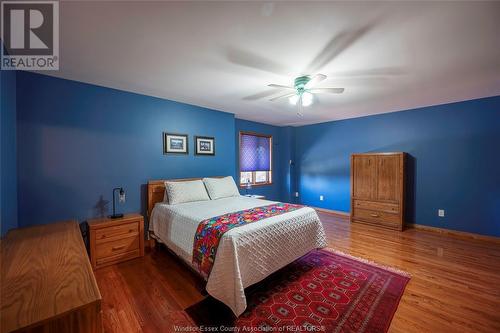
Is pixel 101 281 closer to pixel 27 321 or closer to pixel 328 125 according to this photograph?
pixel 27 321

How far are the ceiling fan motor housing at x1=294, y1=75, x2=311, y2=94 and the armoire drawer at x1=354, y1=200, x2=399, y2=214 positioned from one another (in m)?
2.98

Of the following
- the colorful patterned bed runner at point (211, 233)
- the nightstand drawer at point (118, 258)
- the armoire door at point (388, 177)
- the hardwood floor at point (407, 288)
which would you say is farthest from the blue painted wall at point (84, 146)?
the armoire door at point (388, 177)

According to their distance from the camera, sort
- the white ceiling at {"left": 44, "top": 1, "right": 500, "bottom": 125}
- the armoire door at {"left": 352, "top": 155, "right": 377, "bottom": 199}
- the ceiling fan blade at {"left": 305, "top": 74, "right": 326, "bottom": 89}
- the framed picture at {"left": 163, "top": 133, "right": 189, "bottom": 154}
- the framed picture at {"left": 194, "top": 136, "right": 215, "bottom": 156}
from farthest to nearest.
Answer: the armoire door at {"left": 352, "top": 155, "right": 377, "bottom": 199}
the framed picture at {"left": 194, "top": 136, "right": 215, "bottom": 156}
the framed picture at {"left": 163, "top": 133, "right": 189, "bottom": 154}
the ceiling fan blade at {"left": 305, "top": 74, "right": 326, "bottom": 89}
the white ceiling at {"left": 44, "top": 1, "right": 500, "bottom": 125}

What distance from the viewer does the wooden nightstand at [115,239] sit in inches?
95.7

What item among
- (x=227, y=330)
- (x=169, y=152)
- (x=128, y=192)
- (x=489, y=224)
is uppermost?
(x=169, y=152)

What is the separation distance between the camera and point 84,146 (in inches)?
105

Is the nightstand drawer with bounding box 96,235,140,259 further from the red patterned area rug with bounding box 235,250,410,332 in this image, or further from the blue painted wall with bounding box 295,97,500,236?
the blue painted wall with bounding box 295,97,500,236

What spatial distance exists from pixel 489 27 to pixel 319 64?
1264 millimetres


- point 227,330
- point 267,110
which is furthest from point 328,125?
point 227,330

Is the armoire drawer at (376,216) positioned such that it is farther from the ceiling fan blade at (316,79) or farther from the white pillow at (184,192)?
the white pillow at (184,192)

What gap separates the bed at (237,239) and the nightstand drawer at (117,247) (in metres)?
0.31

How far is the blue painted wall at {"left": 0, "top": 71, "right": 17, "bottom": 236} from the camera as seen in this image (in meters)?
1.80

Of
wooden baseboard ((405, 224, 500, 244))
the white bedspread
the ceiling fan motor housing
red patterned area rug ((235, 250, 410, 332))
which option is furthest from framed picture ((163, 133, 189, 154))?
wooden baseboard ((405, 224, 500, 244))

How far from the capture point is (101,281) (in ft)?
7.27
